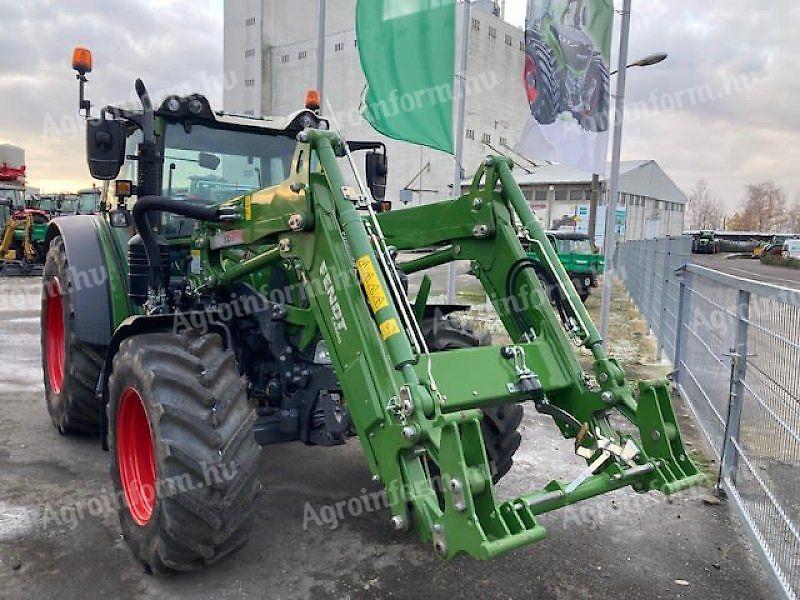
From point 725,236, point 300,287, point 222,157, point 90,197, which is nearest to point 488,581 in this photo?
point 300,287

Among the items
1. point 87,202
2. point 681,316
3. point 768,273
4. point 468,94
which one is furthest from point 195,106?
point 468,94

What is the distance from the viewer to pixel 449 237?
4270mm

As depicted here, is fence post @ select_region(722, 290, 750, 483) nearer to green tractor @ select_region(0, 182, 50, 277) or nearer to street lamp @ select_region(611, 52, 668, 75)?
street lamp @ select_region(611, 52, 668, 75)

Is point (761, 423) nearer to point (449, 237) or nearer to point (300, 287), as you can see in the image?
point (449, 237)

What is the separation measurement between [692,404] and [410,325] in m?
4.57

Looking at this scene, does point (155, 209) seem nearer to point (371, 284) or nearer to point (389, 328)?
point (371, 284)

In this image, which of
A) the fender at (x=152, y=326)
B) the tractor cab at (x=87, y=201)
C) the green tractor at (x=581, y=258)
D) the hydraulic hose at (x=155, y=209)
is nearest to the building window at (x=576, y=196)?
the green tractor at (x=581, y=258)

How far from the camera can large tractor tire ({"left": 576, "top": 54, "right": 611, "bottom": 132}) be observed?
28.6 feet

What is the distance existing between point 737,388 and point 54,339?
594 cm

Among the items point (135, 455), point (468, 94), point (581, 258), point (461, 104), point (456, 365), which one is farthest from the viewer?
point (468, 94)

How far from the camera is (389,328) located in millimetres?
3072

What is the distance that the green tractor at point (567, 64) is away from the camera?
8.61m

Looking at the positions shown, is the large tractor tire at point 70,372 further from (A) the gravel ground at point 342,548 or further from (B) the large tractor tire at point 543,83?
(B) the large tractor tire at point 543,83

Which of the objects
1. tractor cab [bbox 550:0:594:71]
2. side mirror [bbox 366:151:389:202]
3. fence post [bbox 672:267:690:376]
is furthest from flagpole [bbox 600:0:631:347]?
side mirror [bbox 366:151:389:202]
